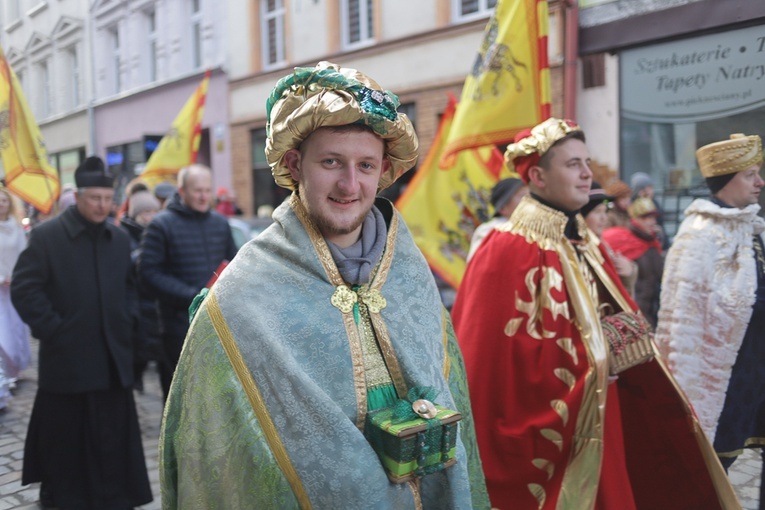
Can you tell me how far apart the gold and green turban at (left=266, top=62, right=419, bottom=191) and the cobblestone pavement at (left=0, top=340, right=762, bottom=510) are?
2826mm

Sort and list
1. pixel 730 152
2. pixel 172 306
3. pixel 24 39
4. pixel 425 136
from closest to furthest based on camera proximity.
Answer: pixel 730 152 < pixel 172 306 < pixel 24 39 < pixel 425 136

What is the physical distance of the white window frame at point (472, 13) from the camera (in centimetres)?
1065

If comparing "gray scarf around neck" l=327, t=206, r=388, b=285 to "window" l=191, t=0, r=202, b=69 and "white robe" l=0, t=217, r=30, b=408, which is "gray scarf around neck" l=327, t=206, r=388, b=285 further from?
"window" l=191, t=0, r=202, b=69

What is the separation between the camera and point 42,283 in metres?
3.56

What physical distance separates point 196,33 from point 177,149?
777 centimetres

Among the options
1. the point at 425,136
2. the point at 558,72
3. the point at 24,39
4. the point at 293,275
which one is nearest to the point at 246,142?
the point at 425,136

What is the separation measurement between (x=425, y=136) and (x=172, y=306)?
7.94 meters

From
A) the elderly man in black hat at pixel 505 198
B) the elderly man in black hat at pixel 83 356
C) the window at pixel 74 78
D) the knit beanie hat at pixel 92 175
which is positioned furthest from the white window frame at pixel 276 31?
the elderly man in black hat at pixel 83 356

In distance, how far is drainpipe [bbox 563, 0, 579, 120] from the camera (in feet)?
29.2

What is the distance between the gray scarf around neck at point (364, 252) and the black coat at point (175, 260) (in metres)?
2.63

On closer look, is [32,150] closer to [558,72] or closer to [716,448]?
[716,448]

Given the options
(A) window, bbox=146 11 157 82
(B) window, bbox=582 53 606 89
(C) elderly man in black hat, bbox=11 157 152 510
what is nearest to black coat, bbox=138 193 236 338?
(C) elderly man in black hat, bbox=11 157 152 510

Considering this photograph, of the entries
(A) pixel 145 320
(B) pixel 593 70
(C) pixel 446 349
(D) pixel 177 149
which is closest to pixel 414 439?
(C) pixel 446 349

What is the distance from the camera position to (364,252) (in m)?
2.00
